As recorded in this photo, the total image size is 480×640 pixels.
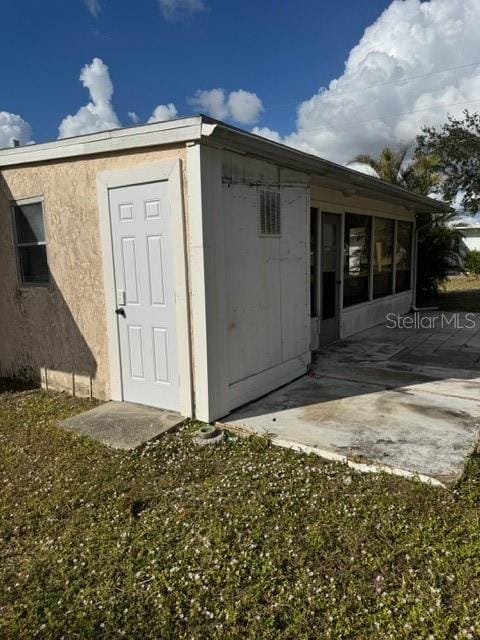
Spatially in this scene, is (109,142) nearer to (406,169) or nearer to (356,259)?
(356,259)

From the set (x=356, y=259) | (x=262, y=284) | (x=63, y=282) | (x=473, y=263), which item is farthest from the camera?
(x=473, y=263)

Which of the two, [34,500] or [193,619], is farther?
[34,500]

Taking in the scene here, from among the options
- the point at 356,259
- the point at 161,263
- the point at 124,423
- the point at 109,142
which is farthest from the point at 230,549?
the point at 356,259

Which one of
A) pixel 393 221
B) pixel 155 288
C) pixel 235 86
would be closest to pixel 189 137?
pixel 155 288

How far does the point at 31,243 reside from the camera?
559cm

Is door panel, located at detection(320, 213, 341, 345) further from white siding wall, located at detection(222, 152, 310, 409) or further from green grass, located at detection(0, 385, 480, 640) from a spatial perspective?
green grass, located at detection(0, 385, 480, 640)

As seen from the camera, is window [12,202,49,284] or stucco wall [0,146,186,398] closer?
stucco wall [0,146,186,398]

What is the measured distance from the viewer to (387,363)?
21.5 ft

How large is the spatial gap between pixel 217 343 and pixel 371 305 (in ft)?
19.3

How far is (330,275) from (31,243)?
4.66 m

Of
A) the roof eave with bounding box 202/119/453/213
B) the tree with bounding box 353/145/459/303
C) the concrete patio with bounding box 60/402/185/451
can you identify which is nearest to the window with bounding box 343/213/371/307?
the roof eave with bounding box 202/119/453/213

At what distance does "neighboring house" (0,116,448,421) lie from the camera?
13.7 ft

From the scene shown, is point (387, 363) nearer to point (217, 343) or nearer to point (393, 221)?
point (217, 343)

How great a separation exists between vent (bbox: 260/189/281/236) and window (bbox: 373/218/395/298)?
185 inches
